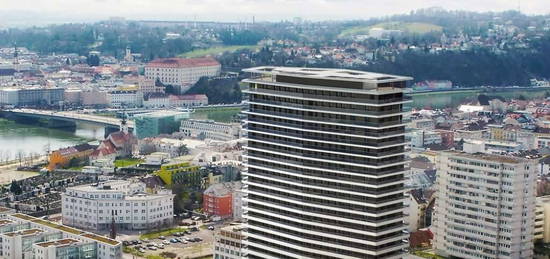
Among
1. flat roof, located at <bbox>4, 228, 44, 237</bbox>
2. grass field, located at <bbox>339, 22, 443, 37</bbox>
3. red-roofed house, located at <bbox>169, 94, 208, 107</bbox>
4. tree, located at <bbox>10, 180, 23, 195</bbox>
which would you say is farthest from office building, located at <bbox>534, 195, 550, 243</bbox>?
grass field, located at <bbox>339, 22, 443, 37</bbox>

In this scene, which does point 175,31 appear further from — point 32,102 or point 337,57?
point 32,102

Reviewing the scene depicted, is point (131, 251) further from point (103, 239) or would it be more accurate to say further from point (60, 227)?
point (60, 227)

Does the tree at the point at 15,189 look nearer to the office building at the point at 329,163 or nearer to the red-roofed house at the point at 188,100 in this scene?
the office building at the point at 329,163

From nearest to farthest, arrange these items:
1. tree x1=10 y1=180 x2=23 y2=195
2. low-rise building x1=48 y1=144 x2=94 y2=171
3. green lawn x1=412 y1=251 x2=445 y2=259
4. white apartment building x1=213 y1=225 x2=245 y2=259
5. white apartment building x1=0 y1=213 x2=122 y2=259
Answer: white apartment building x1=213 y1=225 x2=245 y2=259
white apartment building x1=0 y1=213 x2=122 y2=259
green lawn x1=412 y1=251 x2=445 y2=259
tree x1=10 y1=180 x2=23 y2=195
low-rise building x1=48 y1=144 x2=94 y2=171

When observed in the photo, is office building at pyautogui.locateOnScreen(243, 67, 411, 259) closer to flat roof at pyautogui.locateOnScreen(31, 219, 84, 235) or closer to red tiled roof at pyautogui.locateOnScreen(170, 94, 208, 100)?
flat roof at pyautogui.locateOnScreen(31, 219, 84, 235)

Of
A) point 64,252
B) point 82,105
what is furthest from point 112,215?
point 82,105

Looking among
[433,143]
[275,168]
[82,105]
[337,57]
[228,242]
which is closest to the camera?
[275,168]
